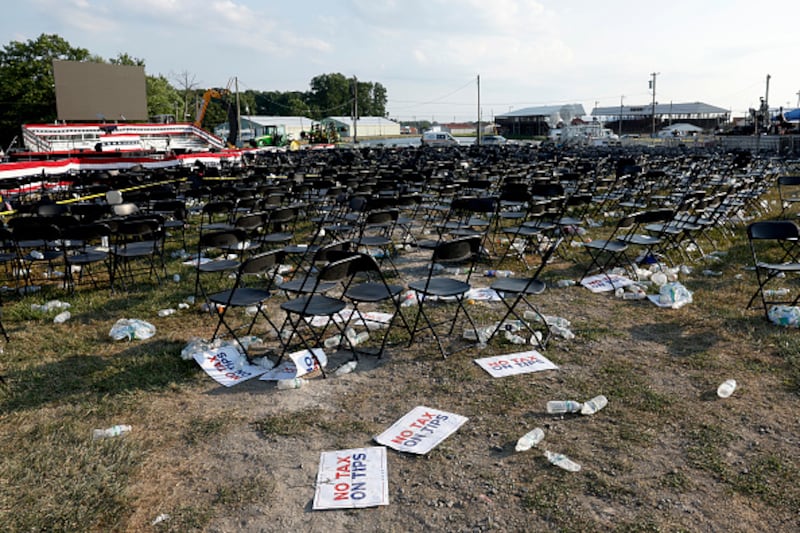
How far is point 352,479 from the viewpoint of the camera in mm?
3113

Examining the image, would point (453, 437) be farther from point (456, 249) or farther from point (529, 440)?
point (456, 249)

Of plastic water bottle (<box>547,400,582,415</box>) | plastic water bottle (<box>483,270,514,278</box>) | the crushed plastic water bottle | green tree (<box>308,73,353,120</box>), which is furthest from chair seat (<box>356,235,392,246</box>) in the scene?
green tree (<box>308,73,353,120</box>)

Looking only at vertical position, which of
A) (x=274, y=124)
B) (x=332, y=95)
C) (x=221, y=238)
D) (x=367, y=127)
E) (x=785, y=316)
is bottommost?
(x=785, y=316)

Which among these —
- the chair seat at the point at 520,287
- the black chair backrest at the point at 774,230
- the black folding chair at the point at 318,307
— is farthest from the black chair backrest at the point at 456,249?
the black chair backrest at the point at 774,230

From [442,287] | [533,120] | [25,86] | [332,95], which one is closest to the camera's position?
[442,287]

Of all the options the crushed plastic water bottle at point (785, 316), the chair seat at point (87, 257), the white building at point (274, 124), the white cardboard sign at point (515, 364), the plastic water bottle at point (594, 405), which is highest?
the white building at point (274, 124)

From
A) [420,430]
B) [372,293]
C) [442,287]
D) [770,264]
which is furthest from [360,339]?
[770,264]

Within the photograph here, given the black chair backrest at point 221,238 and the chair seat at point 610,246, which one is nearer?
the black chair backrest at point 221,238

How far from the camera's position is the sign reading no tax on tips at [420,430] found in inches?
135

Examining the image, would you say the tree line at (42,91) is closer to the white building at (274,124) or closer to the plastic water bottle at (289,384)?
the white building at (274,124)

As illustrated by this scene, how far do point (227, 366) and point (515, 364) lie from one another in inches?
89.0

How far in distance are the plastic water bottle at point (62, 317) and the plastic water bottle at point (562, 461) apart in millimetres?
4793

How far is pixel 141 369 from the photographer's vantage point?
4574 mm

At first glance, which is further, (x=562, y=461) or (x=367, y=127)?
(x=367, y=127)
